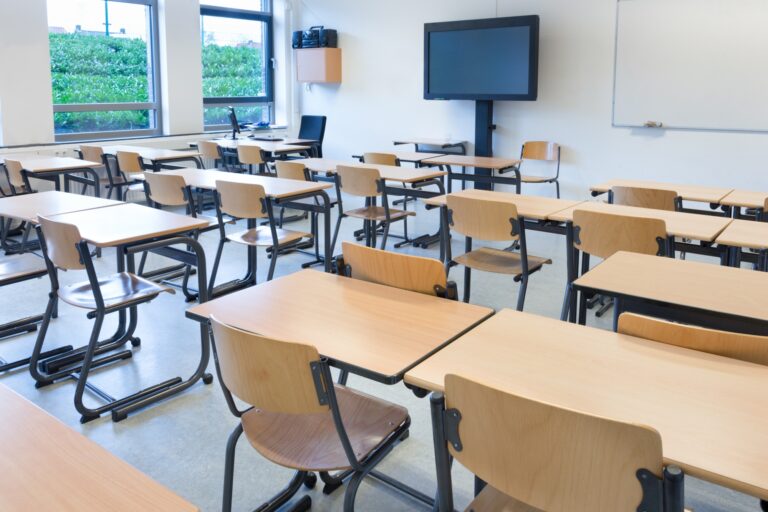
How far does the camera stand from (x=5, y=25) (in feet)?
20.3

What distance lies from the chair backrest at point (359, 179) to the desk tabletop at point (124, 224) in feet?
6.10

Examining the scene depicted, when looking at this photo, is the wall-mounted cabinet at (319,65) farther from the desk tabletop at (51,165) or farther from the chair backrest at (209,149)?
the desk tabletop at (51,165)

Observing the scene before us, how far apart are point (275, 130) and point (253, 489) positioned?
7.47m


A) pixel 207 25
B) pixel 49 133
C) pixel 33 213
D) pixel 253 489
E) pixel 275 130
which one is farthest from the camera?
pixel 275 130

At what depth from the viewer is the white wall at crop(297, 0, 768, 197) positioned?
6.27 meters

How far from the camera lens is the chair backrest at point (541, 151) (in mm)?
6988

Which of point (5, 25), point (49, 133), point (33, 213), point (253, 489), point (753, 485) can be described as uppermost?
point (5, 25)

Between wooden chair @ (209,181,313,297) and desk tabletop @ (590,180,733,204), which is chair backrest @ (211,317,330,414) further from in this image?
desk tabletop @ (590,180,733,204)

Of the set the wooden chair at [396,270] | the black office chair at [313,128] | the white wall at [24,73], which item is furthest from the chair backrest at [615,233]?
the white wall at [24,73]

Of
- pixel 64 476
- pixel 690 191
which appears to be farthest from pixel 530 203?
pixel 64 476

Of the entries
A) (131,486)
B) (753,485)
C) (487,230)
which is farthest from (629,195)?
(131,486)

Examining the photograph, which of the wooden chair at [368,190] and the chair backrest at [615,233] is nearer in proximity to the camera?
the chair backrest at [615,233]

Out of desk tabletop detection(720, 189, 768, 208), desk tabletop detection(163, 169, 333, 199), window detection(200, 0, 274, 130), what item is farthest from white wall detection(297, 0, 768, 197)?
desk tabletop detection(163, 169, 333, 199)

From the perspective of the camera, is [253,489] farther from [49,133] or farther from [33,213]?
[49,133]
